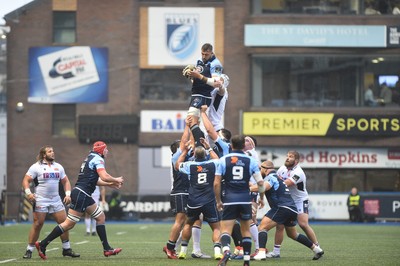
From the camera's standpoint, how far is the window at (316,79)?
53.0m

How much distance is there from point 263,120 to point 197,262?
110 feet

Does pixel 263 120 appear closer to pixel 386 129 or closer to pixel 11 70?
pixel 386 129

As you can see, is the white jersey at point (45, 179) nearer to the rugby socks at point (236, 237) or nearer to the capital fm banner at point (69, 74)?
the rugby socks at point (236, 237)

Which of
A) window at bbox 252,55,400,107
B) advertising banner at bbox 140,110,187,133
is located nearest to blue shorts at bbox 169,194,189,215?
advertising banner at bbox 140,110,187,133

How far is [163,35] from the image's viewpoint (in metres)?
52.2

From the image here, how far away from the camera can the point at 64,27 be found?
174 feet

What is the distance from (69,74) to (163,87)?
4.85m

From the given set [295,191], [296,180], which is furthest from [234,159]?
[295,191]

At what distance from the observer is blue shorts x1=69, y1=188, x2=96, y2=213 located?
20.9 meters

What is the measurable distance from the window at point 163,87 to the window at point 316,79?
12.3ft

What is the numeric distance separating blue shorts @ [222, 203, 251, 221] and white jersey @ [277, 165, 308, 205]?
3609mm

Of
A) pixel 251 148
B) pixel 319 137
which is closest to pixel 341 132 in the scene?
pixel 319 137

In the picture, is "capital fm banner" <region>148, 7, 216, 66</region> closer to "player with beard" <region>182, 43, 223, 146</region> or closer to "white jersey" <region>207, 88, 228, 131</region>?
"white jersey" <region>207, 88, 228, 131</region>

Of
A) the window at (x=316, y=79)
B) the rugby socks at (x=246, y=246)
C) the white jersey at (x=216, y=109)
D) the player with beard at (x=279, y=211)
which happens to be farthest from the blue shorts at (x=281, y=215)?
the window at (x=316, y=79)
